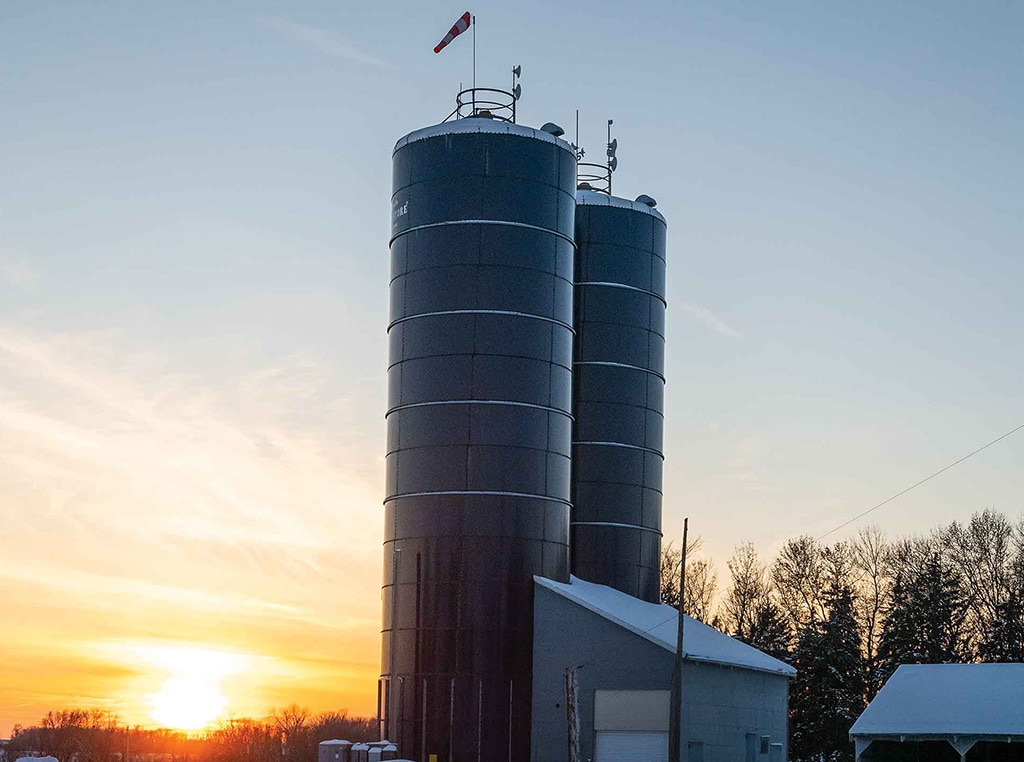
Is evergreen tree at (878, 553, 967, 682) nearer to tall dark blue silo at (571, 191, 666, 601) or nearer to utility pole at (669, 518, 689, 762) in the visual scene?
tall dark blue silo at (571, 191, 666, 601)

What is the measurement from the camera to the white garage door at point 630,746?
1612 inches

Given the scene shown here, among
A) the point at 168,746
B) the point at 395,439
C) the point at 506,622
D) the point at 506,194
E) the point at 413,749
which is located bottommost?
the point at 168,746

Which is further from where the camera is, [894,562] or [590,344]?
[894,562]

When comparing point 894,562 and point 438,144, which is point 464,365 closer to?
point 438,144

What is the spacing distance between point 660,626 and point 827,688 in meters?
29.9

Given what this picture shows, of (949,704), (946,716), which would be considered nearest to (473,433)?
(946,716)

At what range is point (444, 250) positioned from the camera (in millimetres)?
44906

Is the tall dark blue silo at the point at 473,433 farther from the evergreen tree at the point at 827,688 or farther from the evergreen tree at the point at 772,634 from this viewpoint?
the evergreen tree at the point at 772,634

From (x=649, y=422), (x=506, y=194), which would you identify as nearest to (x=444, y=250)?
(x=506, y=194)

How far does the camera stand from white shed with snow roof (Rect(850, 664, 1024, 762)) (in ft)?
140

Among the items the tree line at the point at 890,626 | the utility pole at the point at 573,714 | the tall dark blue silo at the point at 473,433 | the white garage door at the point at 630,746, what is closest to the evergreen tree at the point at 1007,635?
the tree line at the point at 890,626

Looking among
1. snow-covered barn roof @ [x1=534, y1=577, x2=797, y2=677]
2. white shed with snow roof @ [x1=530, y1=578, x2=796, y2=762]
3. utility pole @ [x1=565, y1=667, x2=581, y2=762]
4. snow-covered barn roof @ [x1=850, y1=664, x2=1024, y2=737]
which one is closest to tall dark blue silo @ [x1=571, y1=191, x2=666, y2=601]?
snow-covered barn roof @ [x1=534, y1=577, x2=797, y2=677]

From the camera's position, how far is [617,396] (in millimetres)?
52344

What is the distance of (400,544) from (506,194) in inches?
435
